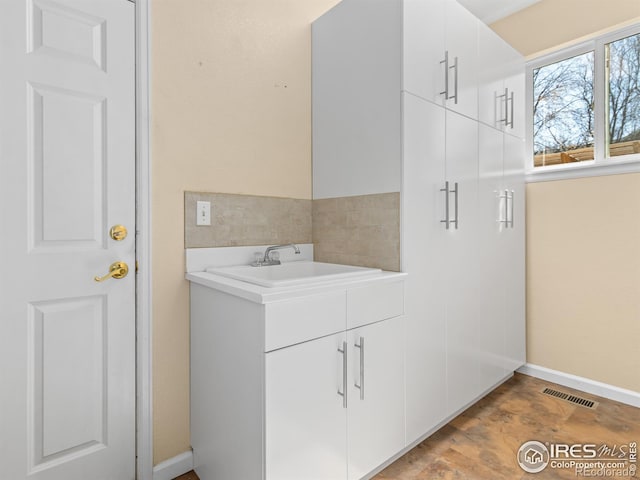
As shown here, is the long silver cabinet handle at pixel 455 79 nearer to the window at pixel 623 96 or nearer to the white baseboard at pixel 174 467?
the window at pixel 623 96

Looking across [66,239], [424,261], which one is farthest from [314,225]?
[66,239]

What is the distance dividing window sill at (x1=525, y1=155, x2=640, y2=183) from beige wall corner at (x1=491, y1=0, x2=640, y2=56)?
0.86 m

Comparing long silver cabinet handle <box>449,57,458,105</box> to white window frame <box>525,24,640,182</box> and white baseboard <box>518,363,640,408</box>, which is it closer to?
white window frame <box>525,24,640,182</box>

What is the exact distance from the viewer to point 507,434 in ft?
6.28

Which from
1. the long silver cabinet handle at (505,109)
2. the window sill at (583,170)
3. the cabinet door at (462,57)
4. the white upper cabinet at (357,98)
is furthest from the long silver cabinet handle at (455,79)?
the window sill at (583,170)

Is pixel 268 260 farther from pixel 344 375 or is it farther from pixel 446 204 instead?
pixel 446 204

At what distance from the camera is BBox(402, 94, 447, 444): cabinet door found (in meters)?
1.69

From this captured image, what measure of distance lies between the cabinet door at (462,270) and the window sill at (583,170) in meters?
0.82

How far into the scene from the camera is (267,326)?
1151mm

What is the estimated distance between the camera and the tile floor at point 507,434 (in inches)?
63.7

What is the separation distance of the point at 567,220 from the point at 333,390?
83.1 inches

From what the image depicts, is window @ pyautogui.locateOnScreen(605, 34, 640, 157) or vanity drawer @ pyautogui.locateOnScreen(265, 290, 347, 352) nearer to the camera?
vanity drawer @ pyautogui.locateOnScreen(265, 290, 347, 352)

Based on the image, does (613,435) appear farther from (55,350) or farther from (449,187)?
(55,350)

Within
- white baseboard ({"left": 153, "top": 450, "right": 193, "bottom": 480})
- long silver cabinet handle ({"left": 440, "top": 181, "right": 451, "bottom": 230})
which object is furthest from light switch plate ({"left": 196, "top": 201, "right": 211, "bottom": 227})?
long silver cabinet handle ({"left": 440, "top": 181, "right": 451, "bottom": 230})
